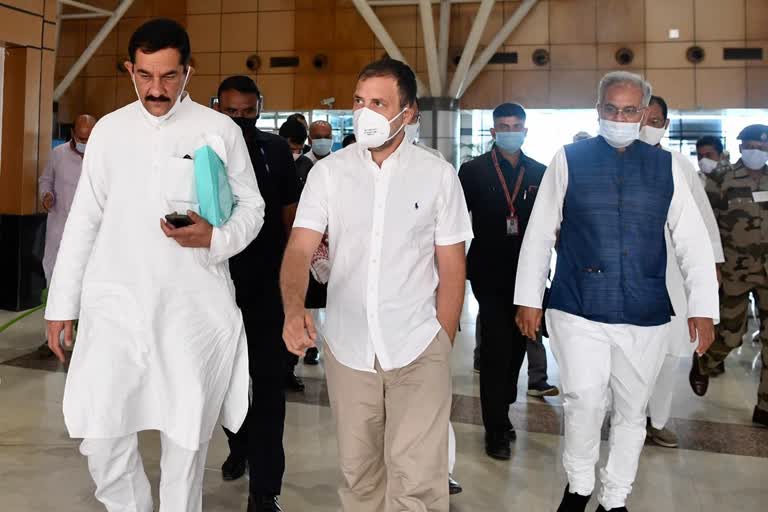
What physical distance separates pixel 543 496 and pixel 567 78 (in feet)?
40.1

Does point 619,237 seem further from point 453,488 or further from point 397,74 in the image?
point 453,488

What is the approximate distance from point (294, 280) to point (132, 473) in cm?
93

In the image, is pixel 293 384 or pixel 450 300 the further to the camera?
pixel 293 384

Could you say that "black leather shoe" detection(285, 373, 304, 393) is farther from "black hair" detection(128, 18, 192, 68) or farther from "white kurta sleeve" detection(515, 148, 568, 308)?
"black hair" detection(128, 18, 192, 68)

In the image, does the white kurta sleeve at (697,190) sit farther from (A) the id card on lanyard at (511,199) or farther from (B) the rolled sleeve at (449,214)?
(B) the rolled sleeve at (449,214)

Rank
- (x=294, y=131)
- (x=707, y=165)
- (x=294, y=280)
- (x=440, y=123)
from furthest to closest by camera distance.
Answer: (x=440, y=123), (x=707, y=165), (x=294, y=131), (x=294, y=280)

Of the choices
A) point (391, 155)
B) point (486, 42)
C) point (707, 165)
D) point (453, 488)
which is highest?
point (486, 42)

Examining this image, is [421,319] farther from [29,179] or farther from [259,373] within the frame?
[29,179]

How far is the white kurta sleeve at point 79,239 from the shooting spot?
2.34 m

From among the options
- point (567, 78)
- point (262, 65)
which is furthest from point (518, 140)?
point (262, 65)

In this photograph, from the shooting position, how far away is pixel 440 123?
45.5 feet

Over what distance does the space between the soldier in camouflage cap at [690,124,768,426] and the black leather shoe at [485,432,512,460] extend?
177 centimetres

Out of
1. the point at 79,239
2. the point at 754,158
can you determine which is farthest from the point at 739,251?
the point at 79,239

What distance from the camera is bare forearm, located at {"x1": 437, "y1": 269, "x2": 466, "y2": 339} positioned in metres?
2.32
